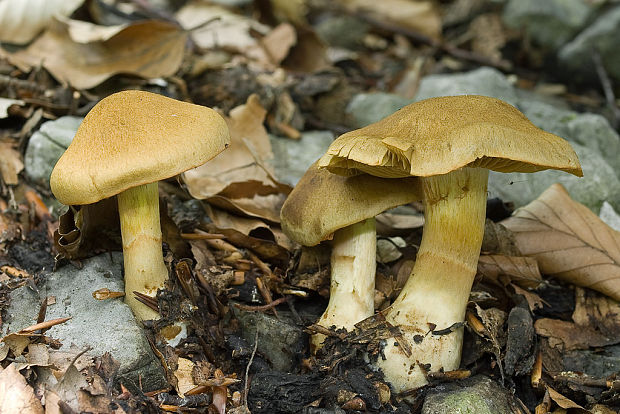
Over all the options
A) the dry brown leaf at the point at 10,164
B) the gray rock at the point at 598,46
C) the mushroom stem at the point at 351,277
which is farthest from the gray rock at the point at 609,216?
the dry brown leaf at the point at 10,164

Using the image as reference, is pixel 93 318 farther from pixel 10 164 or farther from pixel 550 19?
pixel 550 19

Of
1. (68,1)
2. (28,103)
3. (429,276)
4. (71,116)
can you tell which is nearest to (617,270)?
(429,276)

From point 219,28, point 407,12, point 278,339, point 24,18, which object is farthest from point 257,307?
point 407,12

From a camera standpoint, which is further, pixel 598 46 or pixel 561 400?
pixel 598 46

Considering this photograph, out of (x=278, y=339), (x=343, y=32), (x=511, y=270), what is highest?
(x=511, y=270)

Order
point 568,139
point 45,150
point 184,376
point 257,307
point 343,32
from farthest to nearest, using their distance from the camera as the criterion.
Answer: point 343,32 < point 568,139 < point 45,150 < point 257,307 < point 184,376
